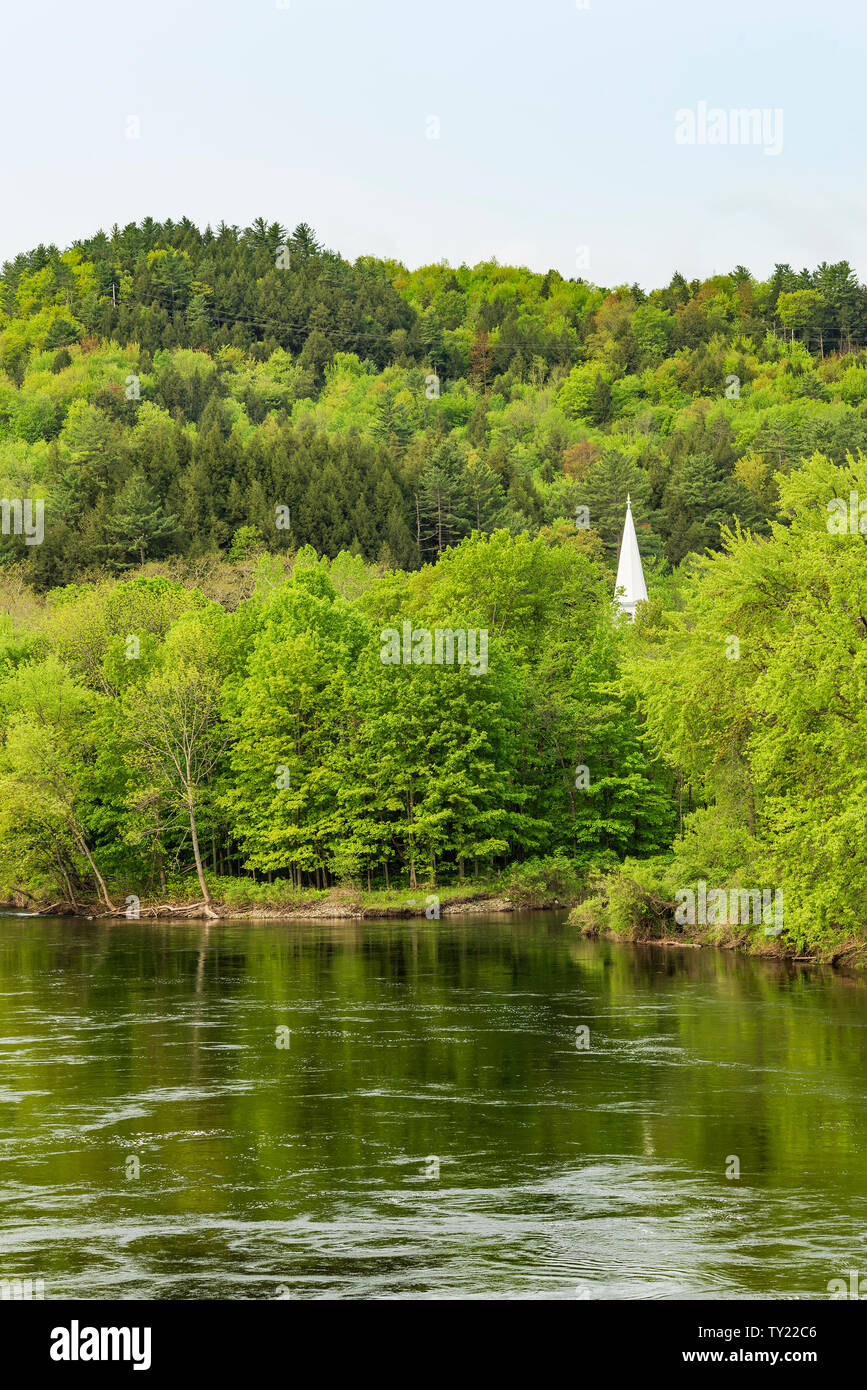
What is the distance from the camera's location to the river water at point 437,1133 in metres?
18.1

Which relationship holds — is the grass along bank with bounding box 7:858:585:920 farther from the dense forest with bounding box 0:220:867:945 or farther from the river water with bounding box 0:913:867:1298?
the river water with bounding box 0:913:867:1298

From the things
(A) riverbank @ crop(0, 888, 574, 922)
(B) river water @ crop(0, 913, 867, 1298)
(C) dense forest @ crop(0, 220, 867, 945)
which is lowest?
(A) riverbank @ crop(0, 888, 574, 922)

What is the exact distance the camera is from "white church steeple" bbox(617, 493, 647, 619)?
126 m

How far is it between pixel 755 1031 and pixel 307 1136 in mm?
13153

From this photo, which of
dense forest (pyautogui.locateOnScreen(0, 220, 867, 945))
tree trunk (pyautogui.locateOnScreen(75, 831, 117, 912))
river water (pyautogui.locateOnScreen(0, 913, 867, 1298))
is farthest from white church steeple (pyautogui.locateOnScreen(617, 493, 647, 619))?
river water (pyautogui.locateOnScreen(0, 913, 867, 1298))

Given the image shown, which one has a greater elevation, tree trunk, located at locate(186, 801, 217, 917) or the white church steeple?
the white church steeple

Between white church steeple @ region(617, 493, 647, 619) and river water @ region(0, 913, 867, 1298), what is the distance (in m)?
81.6

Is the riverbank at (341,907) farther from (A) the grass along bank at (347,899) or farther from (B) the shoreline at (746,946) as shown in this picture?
(B) the shoreline at (746,946)

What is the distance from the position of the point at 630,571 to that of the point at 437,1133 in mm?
105318

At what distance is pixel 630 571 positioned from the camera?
12762 centimetres

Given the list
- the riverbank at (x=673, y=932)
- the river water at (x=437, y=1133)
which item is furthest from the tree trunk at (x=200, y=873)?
the river water at (x=437, y=1133)

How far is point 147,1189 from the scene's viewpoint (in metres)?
21.8

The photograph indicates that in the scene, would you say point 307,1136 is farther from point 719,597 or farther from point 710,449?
point 710,449
